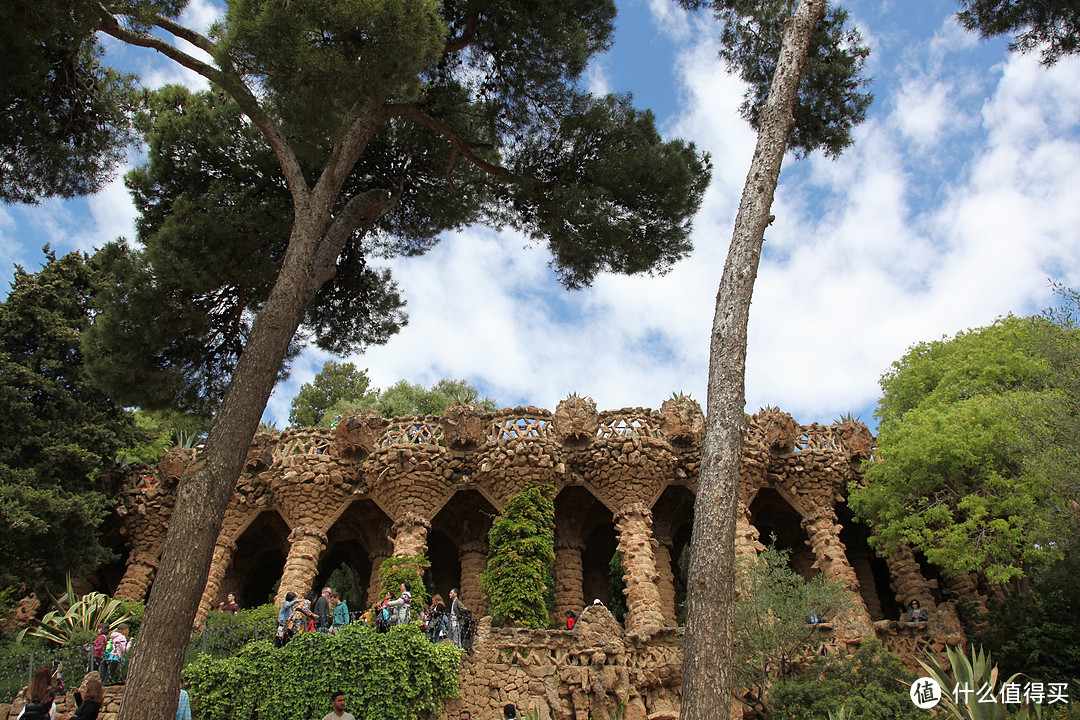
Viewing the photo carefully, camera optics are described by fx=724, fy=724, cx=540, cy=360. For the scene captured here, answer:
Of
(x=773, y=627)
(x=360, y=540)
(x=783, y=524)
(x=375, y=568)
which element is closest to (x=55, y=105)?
(x=375, y=568)

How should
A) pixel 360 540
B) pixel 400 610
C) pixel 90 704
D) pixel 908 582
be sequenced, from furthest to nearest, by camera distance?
pixel 360 540 < pixel 908 582 < pixel 400 610 < pixel 90 704

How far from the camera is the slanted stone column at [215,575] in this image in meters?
13.2

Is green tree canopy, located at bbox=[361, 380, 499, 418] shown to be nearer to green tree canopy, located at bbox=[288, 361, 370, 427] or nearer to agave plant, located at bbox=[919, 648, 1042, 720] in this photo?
green tree canopy, located at bbox=[288, 361, 370, 427]

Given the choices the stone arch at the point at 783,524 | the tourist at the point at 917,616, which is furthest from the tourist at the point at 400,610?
the tourist at the point at 917,616

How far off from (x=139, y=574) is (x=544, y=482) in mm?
8925

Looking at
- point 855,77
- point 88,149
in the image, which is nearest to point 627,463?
point 855,77

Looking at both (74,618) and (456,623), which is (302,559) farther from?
(456,623)

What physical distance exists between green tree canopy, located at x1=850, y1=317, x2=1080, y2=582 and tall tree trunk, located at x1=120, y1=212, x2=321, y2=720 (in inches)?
422

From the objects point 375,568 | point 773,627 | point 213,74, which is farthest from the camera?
point 375,568

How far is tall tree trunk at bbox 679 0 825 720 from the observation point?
5.98m

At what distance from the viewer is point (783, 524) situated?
17891 millimetres

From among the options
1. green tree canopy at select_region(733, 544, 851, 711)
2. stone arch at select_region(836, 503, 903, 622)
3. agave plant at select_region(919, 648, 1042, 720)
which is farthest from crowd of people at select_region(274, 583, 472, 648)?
stone arch at select_region(836, 503, 903, 622)

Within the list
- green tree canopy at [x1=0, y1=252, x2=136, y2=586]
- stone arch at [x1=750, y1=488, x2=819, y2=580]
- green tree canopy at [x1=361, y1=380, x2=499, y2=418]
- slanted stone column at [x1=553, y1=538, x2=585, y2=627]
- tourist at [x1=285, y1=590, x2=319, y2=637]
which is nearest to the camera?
tourist at [x1=285, y1=590, x2=319, y2=637]

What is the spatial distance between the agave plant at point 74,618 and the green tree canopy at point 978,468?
44.3 ft
